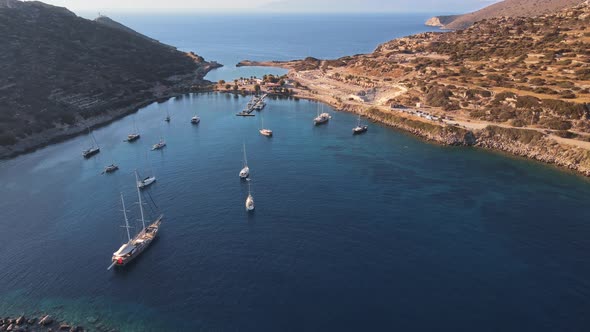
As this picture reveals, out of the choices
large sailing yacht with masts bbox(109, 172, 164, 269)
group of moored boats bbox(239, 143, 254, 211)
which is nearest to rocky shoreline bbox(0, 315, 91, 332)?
large sailing yacht with masts bbox(109, 172, 164, 269)

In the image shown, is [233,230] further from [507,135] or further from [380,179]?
[507,135]

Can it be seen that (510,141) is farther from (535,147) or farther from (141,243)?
(141,243)

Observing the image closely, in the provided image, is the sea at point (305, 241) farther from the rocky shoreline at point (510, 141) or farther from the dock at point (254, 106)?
the dock at point (254, 106)

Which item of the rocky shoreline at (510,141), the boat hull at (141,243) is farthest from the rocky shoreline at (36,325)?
the rocky shoreline at (510,141)

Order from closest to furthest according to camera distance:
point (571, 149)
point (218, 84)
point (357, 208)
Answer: point (357, 208), point (571, 149), point (218, 84)

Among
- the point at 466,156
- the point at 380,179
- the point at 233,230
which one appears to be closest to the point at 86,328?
the point at 233,230

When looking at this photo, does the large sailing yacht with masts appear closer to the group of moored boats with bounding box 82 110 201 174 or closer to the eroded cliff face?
the group of moored boats with bounding box 82 110 201 174

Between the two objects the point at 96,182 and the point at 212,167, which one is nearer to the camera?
the point at 96,182
